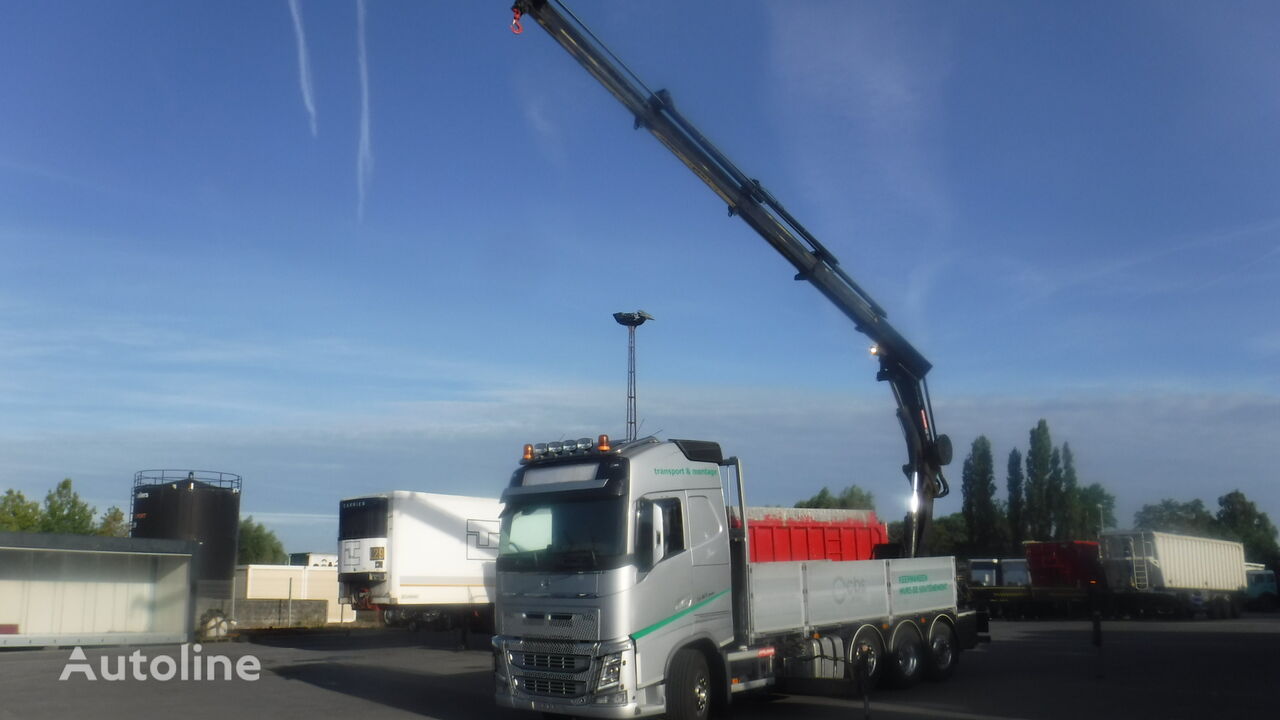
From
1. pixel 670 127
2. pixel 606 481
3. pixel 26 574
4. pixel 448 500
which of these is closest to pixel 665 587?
pixel 606 481

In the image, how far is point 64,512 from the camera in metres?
58.8

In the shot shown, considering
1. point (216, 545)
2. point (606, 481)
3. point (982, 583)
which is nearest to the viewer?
point (606, 481)

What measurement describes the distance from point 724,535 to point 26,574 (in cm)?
2489

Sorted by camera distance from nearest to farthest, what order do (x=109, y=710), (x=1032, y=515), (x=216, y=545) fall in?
(x=109, y=710) → (x=216, y=545) → (x=1032, y=515)

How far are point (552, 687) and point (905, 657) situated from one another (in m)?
7.14

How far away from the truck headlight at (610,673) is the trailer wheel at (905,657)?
6261 mm

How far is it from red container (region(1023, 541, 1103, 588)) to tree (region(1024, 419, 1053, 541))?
28.5 meters


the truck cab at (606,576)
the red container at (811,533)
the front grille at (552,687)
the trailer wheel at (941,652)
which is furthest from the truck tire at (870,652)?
the front grille at (552,687)

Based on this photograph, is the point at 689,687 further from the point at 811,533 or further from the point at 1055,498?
the point at 1055,498

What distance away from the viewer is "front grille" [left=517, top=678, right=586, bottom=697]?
37.2ft

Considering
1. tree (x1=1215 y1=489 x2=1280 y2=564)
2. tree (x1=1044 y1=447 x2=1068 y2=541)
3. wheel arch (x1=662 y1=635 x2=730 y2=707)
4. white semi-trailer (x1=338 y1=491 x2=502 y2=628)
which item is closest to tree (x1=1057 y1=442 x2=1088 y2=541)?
tree (x1=1044 y1=447 x2=1068 y2=541)

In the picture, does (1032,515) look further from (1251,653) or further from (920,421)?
(920,421)

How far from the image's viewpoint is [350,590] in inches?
1025

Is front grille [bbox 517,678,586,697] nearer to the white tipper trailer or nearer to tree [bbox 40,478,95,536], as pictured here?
the white tipper trailer
